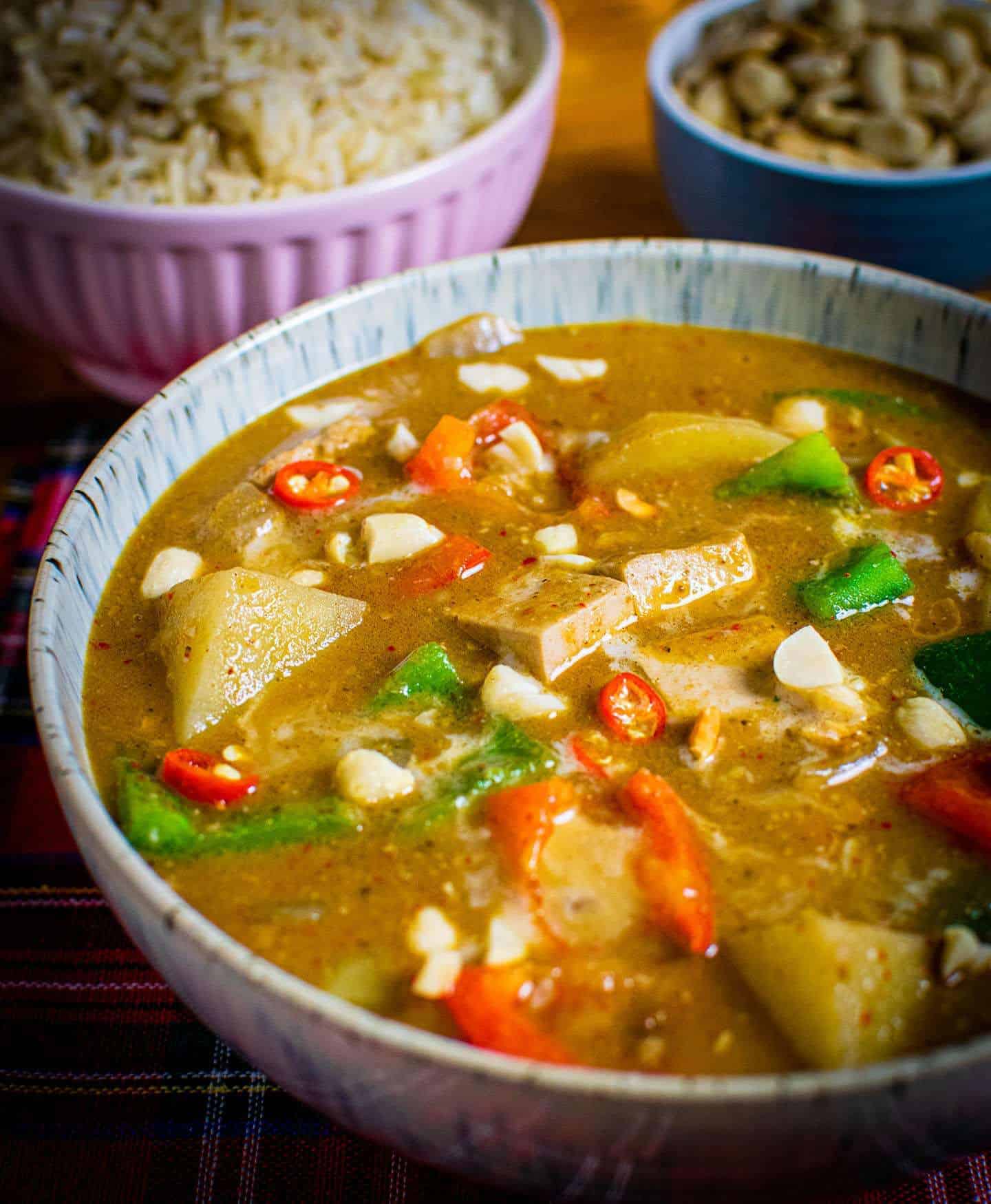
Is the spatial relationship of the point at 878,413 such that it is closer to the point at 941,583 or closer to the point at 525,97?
the point at 941,583

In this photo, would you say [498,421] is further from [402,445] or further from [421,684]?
[421,684]

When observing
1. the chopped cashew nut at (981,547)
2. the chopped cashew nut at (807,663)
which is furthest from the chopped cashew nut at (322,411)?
the chopped cashew nut at (981,547)

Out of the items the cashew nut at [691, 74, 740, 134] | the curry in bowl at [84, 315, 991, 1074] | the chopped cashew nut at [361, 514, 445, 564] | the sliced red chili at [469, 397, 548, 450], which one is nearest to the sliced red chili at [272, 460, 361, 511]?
the curry in bowl at [84, 315, 991, 1074]

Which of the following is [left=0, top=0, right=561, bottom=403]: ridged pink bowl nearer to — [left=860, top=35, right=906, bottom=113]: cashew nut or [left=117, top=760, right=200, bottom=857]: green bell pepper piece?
[left=860, top=35, right=906, bottom=113]: cashew nut

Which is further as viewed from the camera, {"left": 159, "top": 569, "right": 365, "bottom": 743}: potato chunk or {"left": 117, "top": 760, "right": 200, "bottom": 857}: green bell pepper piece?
{"left": 159, "top": 569, "right": 365, "bottom": 743}: potato chunk

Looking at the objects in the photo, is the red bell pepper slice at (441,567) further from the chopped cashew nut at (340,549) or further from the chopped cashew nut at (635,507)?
the chopped cashew nut at (635,507)

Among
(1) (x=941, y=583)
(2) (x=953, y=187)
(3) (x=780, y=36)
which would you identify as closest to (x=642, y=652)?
(1) (x=941, y=583)
